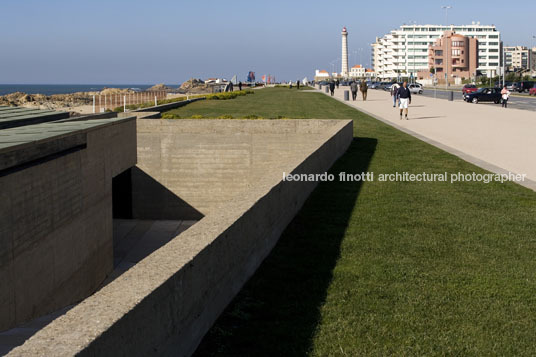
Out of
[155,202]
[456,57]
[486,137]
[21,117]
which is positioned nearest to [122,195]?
[155,202]

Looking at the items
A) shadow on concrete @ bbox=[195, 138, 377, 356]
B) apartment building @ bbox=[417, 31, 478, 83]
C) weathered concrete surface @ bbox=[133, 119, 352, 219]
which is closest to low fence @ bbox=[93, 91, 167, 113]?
weathered concrete surface @ bbox=[133, 119, 352, 219]

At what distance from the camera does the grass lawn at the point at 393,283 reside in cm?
546

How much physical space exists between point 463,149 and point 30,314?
14453 millimetres

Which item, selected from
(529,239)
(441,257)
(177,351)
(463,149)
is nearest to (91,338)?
(177,351)

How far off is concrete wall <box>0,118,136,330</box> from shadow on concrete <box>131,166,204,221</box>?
852cm

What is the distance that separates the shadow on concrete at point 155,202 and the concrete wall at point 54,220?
8515mm

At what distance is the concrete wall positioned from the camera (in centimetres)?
973

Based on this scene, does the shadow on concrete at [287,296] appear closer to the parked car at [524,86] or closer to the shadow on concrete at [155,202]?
the shadow on concrete at [155,202]

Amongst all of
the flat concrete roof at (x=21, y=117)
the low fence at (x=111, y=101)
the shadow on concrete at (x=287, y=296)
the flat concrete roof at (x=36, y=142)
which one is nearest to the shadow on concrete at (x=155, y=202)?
the flat concrete roof at (x=21, y=117)

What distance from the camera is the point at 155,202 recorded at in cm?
2519

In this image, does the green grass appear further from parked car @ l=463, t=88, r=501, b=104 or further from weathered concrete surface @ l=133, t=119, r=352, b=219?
parked car @ l=463, t=88, r=501, b=104

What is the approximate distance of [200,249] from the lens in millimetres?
5500

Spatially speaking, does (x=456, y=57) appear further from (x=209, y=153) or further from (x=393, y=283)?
(x=393, y=283)

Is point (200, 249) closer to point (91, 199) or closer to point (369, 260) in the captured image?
point (369, 260)
